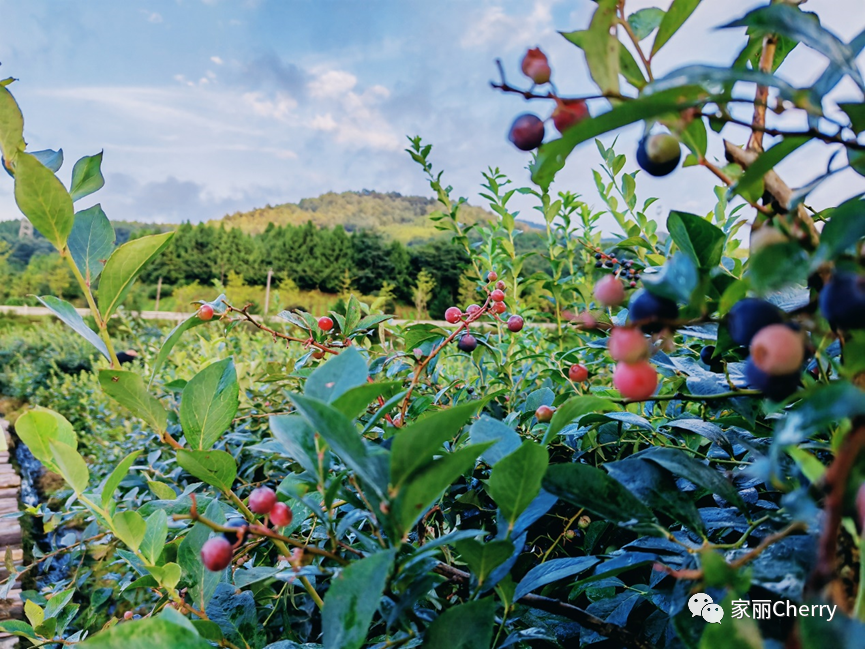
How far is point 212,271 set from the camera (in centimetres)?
2316

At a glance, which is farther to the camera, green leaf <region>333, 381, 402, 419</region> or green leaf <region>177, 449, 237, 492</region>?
green leaf <region>177, 449, 237, 492</region>

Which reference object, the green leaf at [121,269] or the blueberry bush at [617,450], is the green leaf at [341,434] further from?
the green leaf at [121,269]

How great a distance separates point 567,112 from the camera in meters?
0.30

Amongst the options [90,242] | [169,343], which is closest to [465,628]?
[169,343]

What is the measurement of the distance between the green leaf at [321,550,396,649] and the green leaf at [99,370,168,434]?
28 centimetres

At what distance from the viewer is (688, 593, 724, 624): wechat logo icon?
→ 0.29 meters

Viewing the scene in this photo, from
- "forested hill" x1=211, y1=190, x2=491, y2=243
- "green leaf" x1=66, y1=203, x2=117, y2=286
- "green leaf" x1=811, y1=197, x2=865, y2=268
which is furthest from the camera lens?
"forested hill" x1=211, y1=190, x2=491, y2=243

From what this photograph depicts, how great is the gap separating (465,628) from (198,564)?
29 cm

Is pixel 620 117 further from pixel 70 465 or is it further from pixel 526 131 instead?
pixel 70 465

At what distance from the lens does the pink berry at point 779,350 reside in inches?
8.2

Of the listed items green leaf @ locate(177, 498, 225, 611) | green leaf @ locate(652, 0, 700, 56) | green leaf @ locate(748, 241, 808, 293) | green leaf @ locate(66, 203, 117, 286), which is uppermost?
green leaf @ locate(652, 0, 700, 56)

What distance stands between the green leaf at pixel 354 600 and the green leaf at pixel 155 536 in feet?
0.90

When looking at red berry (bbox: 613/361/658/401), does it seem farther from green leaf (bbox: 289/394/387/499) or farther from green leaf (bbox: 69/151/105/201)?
green leaf (bbox: 69/151/105/201)

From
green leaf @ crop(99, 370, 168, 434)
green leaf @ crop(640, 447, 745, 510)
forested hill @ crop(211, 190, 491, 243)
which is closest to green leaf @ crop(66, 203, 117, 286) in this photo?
green leaf @ crop(99, 370, 168, 434)
